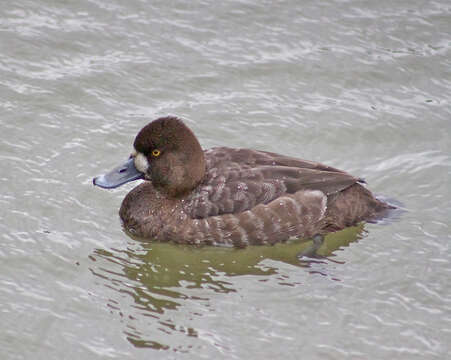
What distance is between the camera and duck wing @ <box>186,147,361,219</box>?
23.8 ft

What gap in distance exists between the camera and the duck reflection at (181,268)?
6441 mm

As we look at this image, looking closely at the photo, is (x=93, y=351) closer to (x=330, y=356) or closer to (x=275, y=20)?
(x=330, y=356)

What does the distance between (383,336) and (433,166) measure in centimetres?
263

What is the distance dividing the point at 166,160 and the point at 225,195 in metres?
0.61

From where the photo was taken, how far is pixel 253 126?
8812 millimetres

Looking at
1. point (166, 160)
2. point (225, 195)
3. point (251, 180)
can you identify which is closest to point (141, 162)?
point (166, 160)

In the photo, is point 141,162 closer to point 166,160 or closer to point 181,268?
point 166,160

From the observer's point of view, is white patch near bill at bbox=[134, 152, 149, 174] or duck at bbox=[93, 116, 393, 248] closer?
duck at bbox=[93, 116, 393, 248]

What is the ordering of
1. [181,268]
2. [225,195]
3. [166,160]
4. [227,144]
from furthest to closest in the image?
[227,144], [166,160], [225,195], [181,268]

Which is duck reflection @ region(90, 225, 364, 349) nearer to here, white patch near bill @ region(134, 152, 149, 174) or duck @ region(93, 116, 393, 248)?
duck @ region(93, 116, 393, 248)

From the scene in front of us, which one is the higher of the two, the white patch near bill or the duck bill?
the white patch near bill

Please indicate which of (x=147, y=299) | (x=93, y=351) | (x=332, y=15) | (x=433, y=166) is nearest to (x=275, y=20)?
(x=332, y=15)

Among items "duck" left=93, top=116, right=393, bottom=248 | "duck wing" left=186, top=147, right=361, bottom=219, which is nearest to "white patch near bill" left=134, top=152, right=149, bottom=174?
"duck" left=93, top=116, right=393, bottom=248

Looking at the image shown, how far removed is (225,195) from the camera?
7258mm
